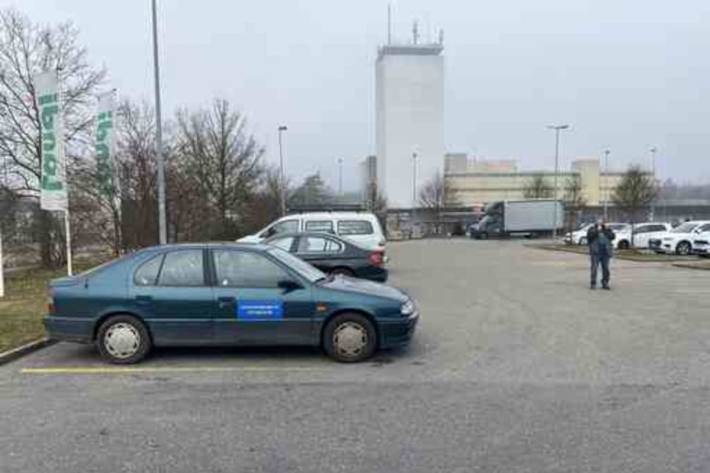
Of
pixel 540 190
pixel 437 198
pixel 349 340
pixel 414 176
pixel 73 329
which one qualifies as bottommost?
pixel 349 340

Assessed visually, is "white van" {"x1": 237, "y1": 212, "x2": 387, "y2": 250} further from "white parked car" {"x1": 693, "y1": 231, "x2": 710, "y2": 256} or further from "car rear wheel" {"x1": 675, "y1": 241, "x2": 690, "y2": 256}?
"car rear wheel" {"x1": 675, "y1": 241, "x2": 690, "y2": 256}

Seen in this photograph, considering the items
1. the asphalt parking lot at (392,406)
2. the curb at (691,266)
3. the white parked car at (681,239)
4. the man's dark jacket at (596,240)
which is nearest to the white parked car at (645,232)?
the white parked car at (681,239)

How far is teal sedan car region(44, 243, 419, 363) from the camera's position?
7.15 metres

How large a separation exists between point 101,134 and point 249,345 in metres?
13.0

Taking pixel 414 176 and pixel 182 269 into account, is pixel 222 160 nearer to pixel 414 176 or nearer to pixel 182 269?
pixel 182 269

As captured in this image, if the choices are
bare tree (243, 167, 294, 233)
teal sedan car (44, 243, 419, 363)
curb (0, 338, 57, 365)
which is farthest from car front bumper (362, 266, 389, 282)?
bare tree (243, 167, 294, 233)

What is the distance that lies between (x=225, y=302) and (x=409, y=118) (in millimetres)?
109486

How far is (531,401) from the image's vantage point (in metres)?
5.63

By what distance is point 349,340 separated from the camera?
7.16m

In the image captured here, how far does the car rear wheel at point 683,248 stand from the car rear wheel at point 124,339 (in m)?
→ 27.0

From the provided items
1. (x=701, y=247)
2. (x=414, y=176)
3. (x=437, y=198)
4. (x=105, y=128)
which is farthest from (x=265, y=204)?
(x=414, y=176)

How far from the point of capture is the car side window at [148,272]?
7305 millimetres

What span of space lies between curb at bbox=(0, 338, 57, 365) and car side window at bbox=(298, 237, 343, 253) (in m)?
6.16

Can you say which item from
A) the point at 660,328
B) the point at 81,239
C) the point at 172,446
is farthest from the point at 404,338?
the point at 81,239
